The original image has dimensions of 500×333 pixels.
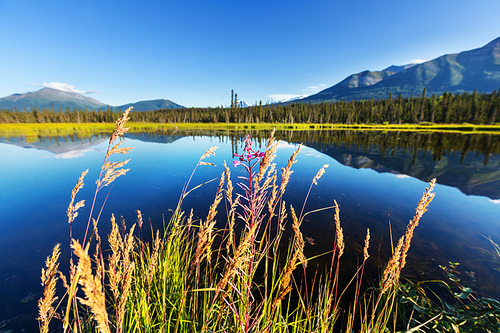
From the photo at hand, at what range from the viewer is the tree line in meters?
70.2

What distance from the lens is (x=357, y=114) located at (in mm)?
94188

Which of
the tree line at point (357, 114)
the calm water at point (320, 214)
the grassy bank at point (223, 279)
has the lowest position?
the calm water at point (320, 214)

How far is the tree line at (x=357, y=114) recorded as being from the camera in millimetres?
70250

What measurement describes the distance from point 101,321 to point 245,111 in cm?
10522

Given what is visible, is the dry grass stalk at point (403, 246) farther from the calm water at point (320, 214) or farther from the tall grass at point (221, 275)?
the calm water at point (320, 214)

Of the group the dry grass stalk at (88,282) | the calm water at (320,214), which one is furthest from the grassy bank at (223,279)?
the calm water at (320,214)

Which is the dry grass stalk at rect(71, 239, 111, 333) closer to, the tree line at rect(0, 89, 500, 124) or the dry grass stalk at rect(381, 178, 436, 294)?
the dry grass stalk at rect(381, 178, 436, 294)

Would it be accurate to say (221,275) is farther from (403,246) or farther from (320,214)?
(320,214)

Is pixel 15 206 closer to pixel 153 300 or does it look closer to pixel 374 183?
pixel 153 300

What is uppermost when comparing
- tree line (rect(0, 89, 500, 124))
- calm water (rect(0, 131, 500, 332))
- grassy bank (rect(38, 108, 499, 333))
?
tree line (rect(0, 89, 500, 124))

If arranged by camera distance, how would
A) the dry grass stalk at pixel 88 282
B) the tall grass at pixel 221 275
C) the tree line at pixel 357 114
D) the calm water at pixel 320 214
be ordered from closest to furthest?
the dry grass stalk at pixel 88 282 → the tall grass at pixel 221 275 → the calm water at pixel 320 214 → the tree line at pixel 357 114

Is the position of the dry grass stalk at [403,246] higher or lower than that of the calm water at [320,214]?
higher

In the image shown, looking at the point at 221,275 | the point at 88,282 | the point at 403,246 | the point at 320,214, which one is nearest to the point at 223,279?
the point at 221,275

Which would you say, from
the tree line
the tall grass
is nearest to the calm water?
the tall grass
